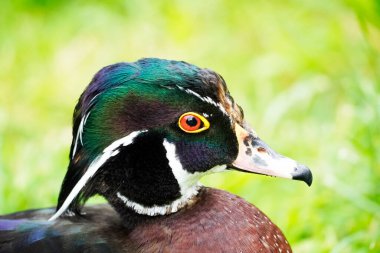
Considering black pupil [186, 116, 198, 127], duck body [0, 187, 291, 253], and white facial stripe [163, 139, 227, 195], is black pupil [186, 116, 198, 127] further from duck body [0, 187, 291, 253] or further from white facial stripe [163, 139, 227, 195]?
duck body [0, 187, 291, 253]

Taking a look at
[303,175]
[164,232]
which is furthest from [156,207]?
[303,175]

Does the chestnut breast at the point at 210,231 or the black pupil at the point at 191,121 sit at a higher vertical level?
the black pupil at the point at 191,121

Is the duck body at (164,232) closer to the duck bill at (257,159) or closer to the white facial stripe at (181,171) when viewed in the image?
the white facial stripe at (181,171)

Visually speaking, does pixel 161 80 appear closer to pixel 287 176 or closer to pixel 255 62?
pixel 287 176

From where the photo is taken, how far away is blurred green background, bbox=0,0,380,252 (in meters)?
3.58

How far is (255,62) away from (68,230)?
2.58 meters

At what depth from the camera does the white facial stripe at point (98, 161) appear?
2.54m

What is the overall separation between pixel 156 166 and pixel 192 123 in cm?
18

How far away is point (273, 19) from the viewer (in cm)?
520

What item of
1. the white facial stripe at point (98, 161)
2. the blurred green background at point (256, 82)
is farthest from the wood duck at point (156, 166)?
the blurred green background at point (256, 82)

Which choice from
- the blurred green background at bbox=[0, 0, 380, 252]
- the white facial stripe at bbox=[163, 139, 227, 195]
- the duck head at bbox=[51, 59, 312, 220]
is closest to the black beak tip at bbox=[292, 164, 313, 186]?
the duck head at bbox=[51, 59, 312, 220]

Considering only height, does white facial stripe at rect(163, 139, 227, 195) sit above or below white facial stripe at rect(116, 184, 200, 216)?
above

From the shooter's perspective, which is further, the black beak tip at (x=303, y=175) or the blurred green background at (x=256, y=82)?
the blurred green background at (x=256, y=82)

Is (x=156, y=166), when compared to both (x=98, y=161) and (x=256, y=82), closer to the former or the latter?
(x=98, y=161)
